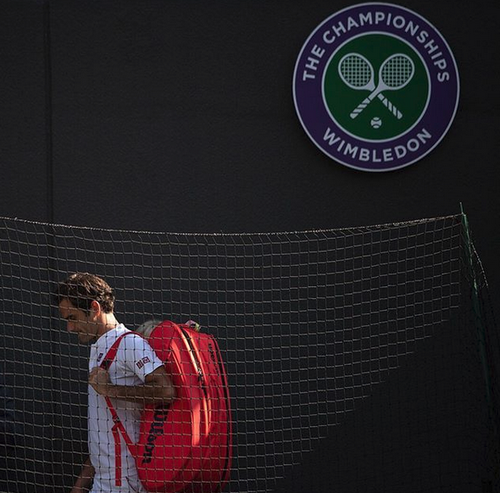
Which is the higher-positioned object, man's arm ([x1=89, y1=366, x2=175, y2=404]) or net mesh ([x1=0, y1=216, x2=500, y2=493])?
net mesh ([x1=0, y1=216, x2=500, y2=493])

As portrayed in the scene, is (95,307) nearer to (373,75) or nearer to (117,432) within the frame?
(117,432)

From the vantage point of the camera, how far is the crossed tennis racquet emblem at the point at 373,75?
692 cm

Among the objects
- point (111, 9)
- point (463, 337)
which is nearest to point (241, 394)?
point (463, 337)

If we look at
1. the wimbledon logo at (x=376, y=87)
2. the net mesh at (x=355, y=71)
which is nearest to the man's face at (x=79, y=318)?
the wimbledon logo at (x=376, y=87)

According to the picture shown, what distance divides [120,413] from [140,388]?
0.58 ft

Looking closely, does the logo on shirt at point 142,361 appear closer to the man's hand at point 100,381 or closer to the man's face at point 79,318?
the man's hand at point 100,381

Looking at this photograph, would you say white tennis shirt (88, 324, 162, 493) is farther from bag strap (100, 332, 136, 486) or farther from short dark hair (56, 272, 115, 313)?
short dark hair (56, 272, 115, 313)

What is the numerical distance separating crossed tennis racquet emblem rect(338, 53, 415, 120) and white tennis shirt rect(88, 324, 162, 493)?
9.09 feet

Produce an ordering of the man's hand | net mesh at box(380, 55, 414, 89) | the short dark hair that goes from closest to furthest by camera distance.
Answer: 1. the man's hand
2. the short dark hair
3. net mesh at box(380, 55, 414, 89)

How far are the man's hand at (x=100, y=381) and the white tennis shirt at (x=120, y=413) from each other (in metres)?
0.05

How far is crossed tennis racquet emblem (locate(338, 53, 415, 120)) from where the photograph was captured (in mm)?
6922

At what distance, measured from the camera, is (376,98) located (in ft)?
22.9

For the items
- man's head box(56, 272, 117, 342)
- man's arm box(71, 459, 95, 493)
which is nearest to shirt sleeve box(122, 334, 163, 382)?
man's head box(56, 272, 117, 342)

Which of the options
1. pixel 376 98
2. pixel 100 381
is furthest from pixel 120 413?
pixel 376 98
